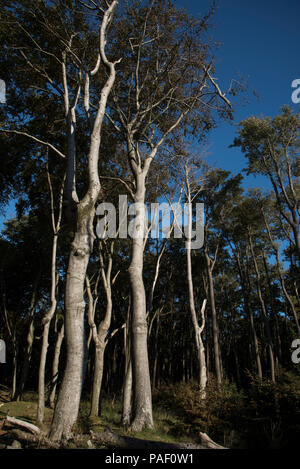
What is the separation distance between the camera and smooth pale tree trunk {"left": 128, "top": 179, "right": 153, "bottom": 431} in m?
5.74

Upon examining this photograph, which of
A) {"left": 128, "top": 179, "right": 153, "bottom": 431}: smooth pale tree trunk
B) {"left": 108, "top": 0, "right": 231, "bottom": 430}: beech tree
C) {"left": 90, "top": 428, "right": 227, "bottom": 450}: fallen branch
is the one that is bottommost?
{"left": 90, "top": 428, "right": 227, "bottom": 450}: fallen branch

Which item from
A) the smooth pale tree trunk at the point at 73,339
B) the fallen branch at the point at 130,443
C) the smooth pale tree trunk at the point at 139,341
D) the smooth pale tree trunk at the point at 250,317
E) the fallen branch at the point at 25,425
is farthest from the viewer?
the smooth pale tree trunk at the point at 250,317

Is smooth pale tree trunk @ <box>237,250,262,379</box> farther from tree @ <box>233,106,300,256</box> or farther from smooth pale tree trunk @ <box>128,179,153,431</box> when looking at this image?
smooth pale tree trunk @ <box>128,179,153,431</box>

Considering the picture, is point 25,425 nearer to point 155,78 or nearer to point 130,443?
point 130,443

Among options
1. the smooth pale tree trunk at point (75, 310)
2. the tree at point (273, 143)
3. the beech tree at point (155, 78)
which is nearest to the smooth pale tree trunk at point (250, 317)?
the tree at point (273, 143)

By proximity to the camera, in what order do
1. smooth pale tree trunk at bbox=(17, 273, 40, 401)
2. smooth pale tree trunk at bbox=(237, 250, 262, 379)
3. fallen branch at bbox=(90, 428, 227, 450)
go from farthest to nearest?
smooth pale tree trunk at bbox=(237, 250, 262, 379), smooth pale tree trunk at bbox=(17, 273, 40, 401), fallen branch at bbox=(90, 428, 227, 450)

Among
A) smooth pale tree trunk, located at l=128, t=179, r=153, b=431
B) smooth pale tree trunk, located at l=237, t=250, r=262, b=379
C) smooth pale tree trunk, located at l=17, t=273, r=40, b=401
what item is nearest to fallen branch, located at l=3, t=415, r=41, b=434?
smooth pale tree trunk, located at l=128, t=179, r=153, b=431

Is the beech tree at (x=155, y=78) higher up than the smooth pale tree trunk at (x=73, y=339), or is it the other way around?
the beech tree at (x=155, y=78)

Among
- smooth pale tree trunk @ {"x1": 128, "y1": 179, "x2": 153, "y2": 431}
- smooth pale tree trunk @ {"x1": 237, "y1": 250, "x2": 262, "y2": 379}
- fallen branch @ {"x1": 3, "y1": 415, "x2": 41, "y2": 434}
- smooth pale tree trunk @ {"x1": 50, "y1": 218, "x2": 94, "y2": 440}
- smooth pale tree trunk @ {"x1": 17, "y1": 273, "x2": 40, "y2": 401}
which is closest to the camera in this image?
smooth pale tree trunk @ {"x1": 50, "y1": 218, "x2": 94, "y2": 440}

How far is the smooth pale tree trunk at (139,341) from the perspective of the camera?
574 centimetres

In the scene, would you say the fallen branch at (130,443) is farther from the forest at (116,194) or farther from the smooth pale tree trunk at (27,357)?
the smooth pale tree trunk at (27,357)

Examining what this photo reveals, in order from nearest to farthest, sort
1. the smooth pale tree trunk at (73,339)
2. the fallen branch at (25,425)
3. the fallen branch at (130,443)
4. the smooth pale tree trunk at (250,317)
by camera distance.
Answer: the fallen branch at (130,443), the smooth pale tree trunk at (73,339), the fallen branch at (25,425), the smooth pale tree trunk at (250,317)

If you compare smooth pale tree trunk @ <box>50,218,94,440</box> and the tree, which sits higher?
the tree

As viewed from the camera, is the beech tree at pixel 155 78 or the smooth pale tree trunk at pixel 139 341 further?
the beech tree at pixel 155 78
